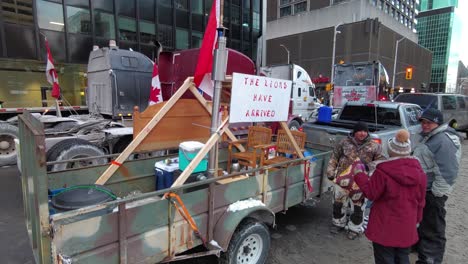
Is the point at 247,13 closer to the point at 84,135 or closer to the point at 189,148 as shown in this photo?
the point at 84,135

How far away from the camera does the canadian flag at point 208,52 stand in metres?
3.35

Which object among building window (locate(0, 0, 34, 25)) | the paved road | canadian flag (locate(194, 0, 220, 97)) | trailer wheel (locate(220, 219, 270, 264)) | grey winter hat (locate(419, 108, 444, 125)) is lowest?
the paved road

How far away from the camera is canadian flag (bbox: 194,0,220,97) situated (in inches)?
132

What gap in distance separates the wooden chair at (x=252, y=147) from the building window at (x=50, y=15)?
583 inches

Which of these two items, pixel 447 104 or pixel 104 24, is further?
pixel 104 24

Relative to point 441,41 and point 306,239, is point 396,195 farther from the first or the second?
point 441,41

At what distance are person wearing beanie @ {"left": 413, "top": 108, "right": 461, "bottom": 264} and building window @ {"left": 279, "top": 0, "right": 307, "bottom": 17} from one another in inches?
2722

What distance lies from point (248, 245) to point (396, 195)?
1578 mm

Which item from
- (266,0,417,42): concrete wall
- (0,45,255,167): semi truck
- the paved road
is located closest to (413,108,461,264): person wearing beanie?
the paved road

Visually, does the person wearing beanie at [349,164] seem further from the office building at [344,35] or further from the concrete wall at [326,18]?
the concrete wall at [326,18]

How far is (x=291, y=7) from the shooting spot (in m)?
67.0

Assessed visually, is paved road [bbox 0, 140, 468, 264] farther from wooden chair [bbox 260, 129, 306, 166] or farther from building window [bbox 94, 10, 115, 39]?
building window [bbox 94, 10, 115, 39]

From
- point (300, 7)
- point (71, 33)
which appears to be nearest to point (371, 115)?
point (71, 33)

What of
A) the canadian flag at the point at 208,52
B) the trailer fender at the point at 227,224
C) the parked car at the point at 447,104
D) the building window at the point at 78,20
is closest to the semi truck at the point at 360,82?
the parked car at the point at 447,104
